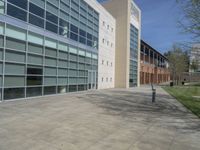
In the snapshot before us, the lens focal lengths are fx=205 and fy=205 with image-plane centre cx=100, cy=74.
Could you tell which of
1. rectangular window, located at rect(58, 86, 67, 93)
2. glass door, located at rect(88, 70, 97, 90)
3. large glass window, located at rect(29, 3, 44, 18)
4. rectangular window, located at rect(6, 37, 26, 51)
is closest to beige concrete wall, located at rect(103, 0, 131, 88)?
glass door, located at rect(88, 70, 97, 90)

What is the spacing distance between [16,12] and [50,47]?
4.09 metres

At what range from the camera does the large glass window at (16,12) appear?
12201 millimetres

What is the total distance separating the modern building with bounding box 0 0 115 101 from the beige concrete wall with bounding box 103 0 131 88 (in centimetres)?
544

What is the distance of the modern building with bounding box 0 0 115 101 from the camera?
12344 mm

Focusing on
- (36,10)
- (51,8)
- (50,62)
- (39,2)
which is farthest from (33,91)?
(51,8)

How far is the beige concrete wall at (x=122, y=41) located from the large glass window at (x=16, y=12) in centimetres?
2005

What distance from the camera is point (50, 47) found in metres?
16.2

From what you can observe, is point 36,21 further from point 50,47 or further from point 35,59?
point 35,59

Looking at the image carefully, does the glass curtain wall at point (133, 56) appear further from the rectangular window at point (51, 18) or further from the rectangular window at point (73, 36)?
the rectangular window at point (51, 18)

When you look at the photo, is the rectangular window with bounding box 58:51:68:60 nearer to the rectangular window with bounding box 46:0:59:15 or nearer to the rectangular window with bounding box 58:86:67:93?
the rectangular window with bounding box 58:86:67:93

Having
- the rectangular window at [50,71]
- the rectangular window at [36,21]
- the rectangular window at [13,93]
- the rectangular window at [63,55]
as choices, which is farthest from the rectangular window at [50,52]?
the rectangular window at [13,93]

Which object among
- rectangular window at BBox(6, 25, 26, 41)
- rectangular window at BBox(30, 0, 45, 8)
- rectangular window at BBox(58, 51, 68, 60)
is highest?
rectangular window at BBox(30, 0, 45, 8)

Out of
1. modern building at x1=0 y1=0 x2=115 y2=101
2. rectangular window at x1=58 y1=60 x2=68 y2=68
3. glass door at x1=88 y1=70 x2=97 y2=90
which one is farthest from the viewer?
glass door at x1=88 y1=70 x2=97 y2=90

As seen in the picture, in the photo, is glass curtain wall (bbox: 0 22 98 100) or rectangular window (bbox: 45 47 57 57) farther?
rectangular window (bbox: 45 47 57 57)
